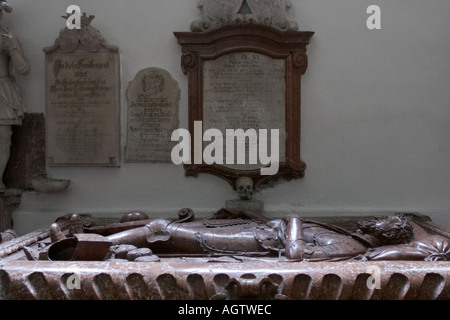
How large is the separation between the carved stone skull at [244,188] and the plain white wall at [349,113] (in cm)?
16

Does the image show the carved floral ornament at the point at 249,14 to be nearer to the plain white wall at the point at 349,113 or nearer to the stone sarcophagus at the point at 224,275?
the plain white wall at the point at 349,113

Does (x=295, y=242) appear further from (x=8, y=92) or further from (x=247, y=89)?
(x=8, y=92)

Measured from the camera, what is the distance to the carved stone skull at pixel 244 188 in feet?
14.5

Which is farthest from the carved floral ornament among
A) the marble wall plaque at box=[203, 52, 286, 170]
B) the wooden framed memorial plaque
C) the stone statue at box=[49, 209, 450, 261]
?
the stone statue at box=[49, 209, 450, 261]

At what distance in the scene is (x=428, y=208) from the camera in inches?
182

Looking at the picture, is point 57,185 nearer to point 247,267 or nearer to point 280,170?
point 280,170

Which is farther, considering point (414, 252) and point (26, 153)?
point (26, 153)

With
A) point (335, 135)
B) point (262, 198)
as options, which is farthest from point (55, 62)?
point (335, 135)

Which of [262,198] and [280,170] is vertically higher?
[280,170]

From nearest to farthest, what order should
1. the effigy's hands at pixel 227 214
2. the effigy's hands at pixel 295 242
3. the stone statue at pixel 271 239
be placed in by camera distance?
the effigy's hands at pixel 295 242 < the stone statue at pixel 271 239 < the effigy's hands at pixel 227 214

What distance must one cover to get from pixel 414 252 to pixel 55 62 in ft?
12.5
